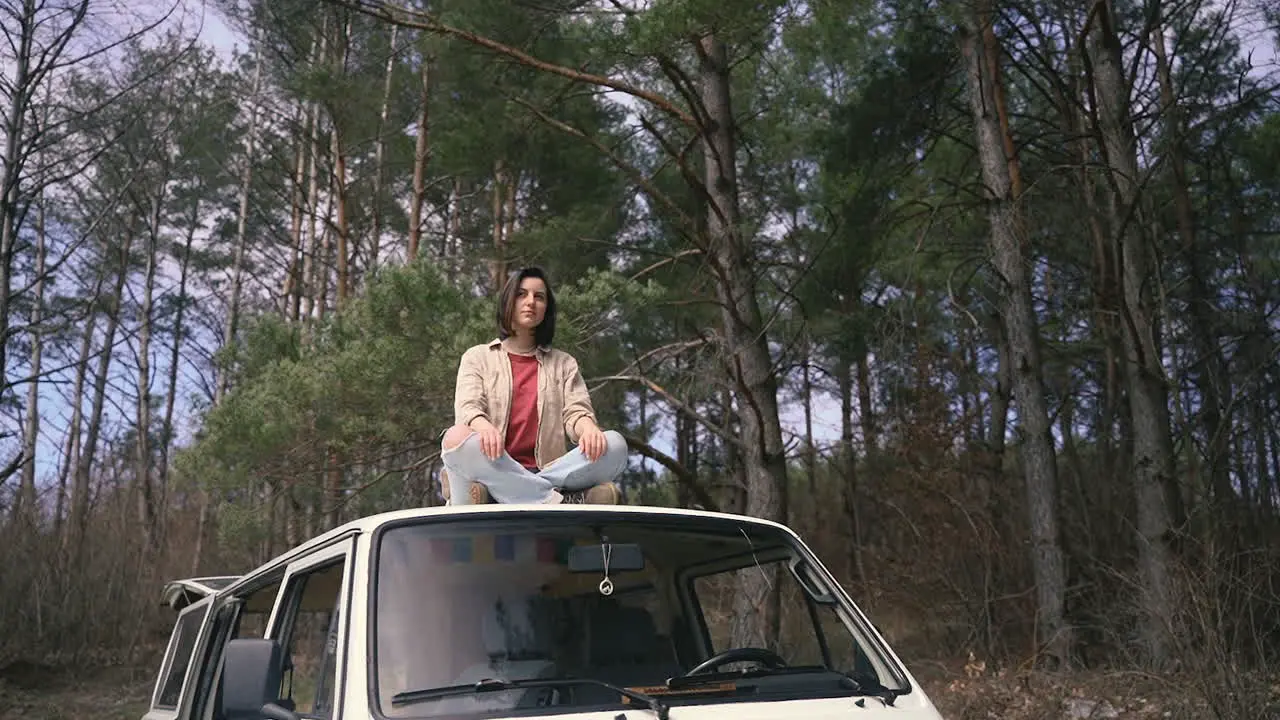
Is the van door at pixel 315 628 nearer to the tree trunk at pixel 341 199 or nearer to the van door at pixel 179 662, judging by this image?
the van door at pixel 179 662

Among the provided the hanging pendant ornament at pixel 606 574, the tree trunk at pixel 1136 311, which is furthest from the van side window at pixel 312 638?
the tree trunk at pixel 1136 311

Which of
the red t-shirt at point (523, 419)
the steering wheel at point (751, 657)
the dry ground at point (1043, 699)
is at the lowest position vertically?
the dry ground at point (1043, 699)

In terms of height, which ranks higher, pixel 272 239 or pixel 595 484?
pixel 272 239

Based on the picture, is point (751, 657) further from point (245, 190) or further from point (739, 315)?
point (245, 190)

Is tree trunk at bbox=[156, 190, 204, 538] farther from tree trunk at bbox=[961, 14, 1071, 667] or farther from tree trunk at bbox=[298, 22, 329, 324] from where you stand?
tree trunk at bbox=[961, 14, 1071, 667]

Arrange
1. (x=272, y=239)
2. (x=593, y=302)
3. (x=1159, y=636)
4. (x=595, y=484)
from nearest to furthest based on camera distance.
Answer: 1. (x=595, y=484)
2. (x=1159, y=636)
3. (x=593, y=302)
4. (x=272, y=239)

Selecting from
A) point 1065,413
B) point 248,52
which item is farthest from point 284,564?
point 248,52

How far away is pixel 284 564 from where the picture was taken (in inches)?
157

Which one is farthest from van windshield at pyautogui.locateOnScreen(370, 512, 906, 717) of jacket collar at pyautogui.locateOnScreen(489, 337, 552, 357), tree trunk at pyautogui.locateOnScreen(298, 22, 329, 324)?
tree trunk at pyautogui.locateOnScreen(298, 22, 329, 324)

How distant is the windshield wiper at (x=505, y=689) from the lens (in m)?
2.83

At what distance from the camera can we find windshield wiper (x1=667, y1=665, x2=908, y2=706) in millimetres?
3080

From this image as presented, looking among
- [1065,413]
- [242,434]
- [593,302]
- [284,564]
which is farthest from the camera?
[1065,413]

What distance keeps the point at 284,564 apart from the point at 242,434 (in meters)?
10.7

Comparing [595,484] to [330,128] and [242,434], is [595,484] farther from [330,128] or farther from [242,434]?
[330,128]
